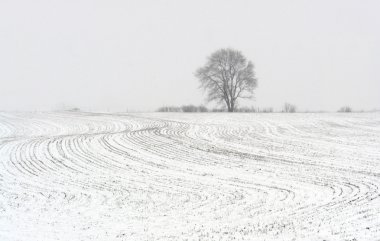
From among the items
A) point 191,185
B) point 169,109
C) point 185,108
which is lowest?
point 191,185

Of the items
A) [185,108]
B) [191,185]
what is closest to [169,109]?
[185,108]

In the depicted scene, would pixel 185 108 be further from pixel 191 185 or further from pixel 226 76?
pixel 191 185

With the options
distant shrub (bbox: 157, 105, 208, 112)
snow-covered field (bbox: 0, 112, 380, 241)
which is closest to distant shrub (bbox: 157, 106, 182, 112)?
distant shrub (bbox: 157, 105, 208, 112)

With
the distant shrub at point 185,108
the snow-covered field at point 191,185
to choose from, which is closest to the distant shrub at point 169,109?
the distant shrub at point 185,108

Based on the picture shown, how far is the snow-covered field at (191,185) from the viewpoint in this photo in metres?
12.5

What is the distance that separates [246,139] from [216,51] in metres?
44.7

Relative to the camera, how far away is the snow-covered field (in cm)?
1253

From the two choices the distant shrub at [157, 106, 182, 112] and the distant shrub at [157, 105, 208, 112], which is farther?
the distant shrub at [157, 105, 208, 112]

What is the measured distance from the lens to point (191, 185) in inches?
749

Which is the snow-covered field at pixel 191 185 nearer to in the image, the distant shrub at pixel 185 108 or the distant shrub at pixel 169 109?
the distant shrub at pixel 169 109

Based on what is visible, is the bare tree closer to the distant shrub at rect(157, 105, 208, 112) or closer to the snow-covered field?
the distant shrub at rect(157, 105, 208, 112)

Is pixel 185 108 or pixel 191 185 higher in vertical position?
pixel 185 108

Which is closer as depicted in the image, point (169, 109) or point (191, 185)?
point (191, 185)

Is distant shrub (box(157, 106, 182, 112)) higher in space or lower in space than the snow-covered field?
higher
